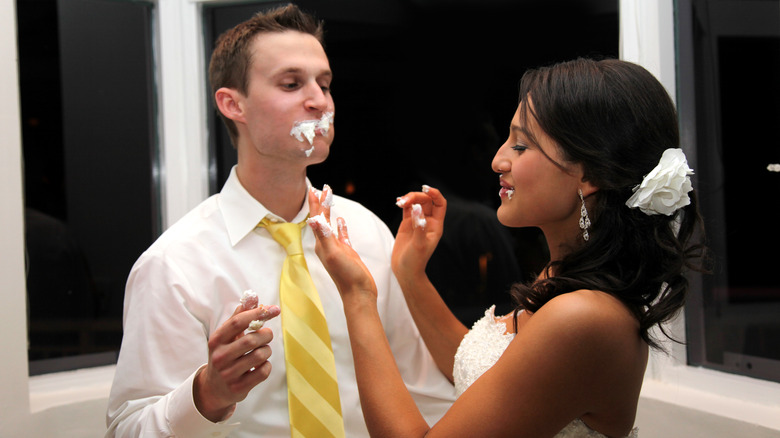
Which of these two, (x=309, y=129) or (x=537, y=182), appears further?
(x=309, y=129)

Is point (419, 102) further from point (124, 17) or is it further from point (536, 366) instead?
point (536, 366)

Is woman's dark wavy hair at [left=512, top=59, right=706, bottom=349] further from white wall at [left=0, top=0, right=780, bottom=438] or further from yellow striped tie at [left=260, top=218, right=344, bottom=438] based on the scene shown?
white wall at [left=0, top=0, right=780, bottom=438]

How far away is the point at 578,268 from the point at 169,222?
1.47m

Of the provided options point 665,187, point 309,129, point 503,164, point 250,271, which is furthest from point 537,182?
point 250,271

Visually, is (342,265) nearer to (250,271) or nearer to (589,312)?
(250,271)

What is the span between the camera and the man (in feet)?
3.90

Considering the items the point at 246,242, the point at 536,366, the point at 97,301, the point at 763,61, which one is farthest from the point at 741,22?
the point at 97,301

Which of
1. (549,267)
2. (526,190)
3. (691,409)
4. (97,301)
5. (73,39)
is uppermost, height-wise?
(73,39)

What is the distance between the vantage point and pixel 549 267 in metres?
1.16

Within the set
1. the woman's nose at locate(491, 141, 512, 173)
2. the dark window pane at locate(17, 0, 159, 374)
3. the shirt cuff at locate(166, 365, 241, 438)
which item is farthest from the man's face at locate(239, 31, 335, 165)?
the dark window pane at locate(17, 0, 159, 374)

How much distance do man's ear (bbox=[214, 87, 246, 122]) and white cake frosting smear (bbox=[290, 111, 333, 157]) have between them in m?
0.15

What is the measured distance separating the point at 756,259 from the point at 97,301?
6.58 ft

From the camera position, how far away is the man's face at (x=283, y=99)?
53.8 inches

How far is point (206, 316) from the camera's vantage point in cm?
126
